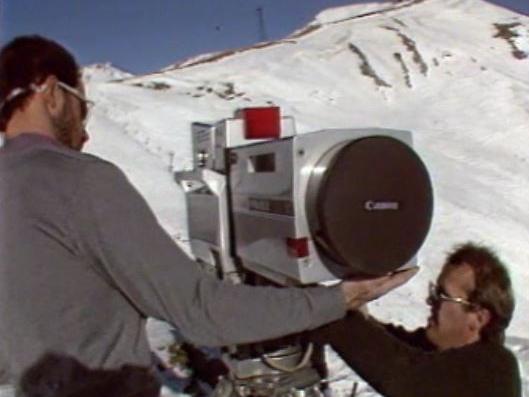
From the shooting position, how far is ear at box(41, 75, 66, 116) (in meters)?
0.97

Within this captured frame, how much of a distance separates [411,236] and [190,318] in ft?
1.04

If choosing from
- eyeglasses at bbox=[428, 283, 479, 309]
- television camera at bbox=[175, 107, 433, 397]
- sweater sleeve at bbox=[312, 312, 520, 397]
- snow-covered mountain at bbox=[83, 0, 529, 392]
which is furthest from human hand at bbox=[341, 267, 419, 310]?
snow-covered mountain at bbox=[83, 0, 529, 392]

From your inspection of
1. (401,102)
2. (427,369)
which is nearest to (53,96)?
(427,369)

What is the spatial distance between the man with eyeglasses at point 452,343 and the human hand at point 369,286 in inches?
7.0

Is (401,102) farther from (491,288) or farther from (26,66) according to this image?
(26,66)

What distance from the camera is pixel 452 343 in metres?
1.41

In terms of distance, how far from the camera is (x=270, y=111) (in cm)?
128

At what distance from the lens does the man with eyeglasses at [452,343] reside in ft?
4.25

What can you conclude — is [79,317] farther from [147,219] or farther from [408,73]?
[408,73]

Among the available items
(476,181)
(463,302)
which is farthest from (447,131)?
(463,302)

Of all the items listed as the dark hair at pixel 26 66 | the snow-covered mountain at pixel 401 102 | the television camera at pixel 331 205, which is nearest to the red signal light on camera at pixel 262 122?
the television camera at pixel 331 205

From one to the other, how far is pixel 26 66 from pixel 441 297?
81cm

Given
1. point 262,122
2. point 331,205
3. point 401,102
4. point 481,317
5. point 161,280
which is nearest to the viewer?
point 161,280

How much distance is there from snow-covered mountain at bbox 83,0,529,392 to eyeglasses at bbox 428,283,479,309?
2.57 meters
